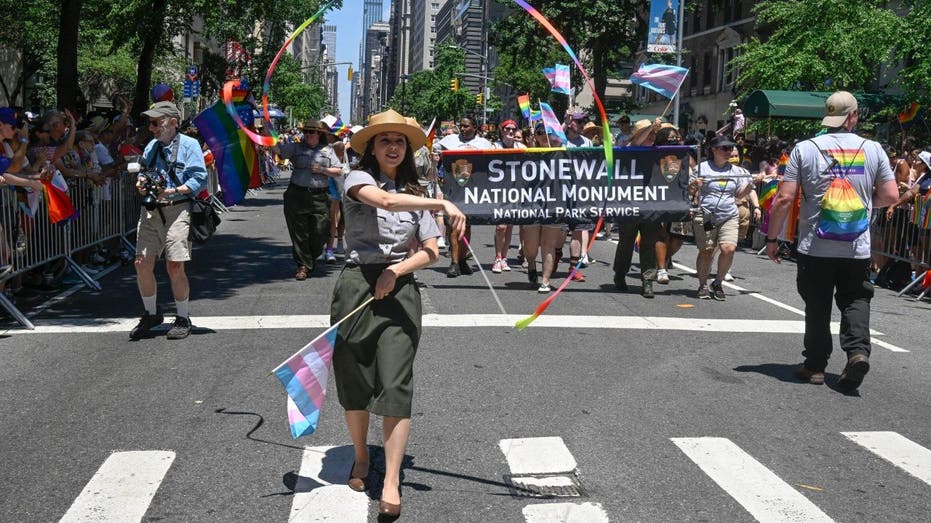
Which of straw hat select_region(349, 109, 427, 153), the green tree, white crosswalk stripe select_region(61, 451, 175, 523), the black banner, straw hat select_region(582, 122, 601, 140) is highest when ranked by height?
the green tree

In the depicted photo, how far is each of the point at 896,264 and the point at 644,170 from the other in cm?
438

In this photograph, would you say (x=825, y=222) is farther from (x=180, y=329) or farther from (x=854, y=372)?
(x=180, y=329)

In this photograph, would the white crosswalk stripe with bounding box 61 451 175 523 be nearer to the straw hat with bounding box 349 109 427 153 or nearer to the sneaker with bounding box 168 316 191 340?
the straw hat with bounding box 349 109 427 153

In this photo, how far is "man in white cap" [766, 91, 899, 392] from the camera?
714 centimetres

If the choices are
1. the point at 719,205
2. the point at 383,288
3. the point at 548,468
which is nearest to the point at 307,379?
the point at 383,288

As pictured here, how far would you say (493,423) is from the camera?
6016 millimetres

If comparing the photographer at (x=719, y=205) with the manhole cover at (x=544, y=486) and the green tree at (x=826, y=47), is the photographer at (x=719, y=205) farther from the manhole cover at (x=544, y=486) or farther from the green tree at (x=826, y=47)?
the green tree at (x=826, y=47)

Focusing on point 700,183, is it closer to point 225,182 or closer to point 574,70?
point 225,182

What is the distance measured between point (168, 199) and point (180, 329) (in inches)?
42.1

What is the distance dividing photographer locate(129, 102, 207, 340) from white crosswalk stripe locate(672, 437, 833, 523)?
4.44 meters

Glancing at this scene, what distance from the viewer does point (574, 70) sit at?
151ft

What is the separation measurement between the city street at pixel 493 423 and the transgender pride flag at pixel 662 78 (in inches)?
88.5

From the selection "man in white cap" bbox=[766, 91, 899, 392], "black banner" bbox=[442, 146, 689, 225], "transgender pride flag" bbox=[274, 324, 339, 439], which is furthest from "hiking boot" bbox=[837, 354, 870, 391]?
"black banner" bbox=[442, 146, 689, 225]

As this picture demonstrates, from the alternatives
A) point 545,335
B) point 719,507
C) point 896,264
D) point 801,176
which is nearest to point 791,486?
point 719,507
